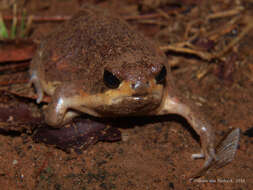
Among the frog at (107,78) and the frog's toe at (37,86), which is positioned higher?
the frog at (107,78)

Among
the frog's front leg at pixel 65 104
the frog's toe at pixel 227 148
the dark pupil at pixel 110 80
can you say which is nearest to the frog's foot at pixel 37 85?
the frog's front leg at pixel 65 104

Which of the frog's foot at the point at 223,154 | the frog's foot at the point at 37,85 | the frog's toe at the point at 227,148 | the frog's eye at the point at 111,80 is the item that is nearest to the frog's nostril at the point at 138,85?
the frog's eye at the point at 111,80

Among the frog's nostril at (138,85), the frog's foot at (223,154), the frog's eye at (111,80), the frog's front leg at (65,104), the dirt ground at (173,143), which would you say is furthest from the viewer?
the frog's front leg at (65,104)

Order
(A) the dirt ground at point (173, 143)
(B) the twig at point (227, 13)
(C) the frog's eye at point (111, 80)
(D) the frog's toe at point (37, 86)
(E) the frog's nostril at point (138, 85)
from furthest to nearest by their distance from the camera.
Answer: 1. (B) the twig at point (227, 13)
2. (D) the frog's toe at point (37, 86)
3. (A) the dirt ground at point (173, 143)
4. (C) the frog's eye at point (111, 80)
5. (E) the frog's nostril at point (138, 85)

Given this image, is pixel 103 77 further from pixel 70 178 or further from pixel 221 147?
pixel 221 147

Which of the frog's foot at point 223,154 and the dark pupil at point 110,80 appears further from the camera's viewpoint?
the frog's foot at point 223,154

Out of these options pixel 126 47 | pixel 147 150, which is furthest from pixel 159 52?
pixel 147 150

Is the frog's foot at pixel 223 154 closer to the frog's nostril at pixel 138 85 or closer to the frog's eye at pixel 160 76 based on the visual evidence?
the frog's eye at pixel 160 76
